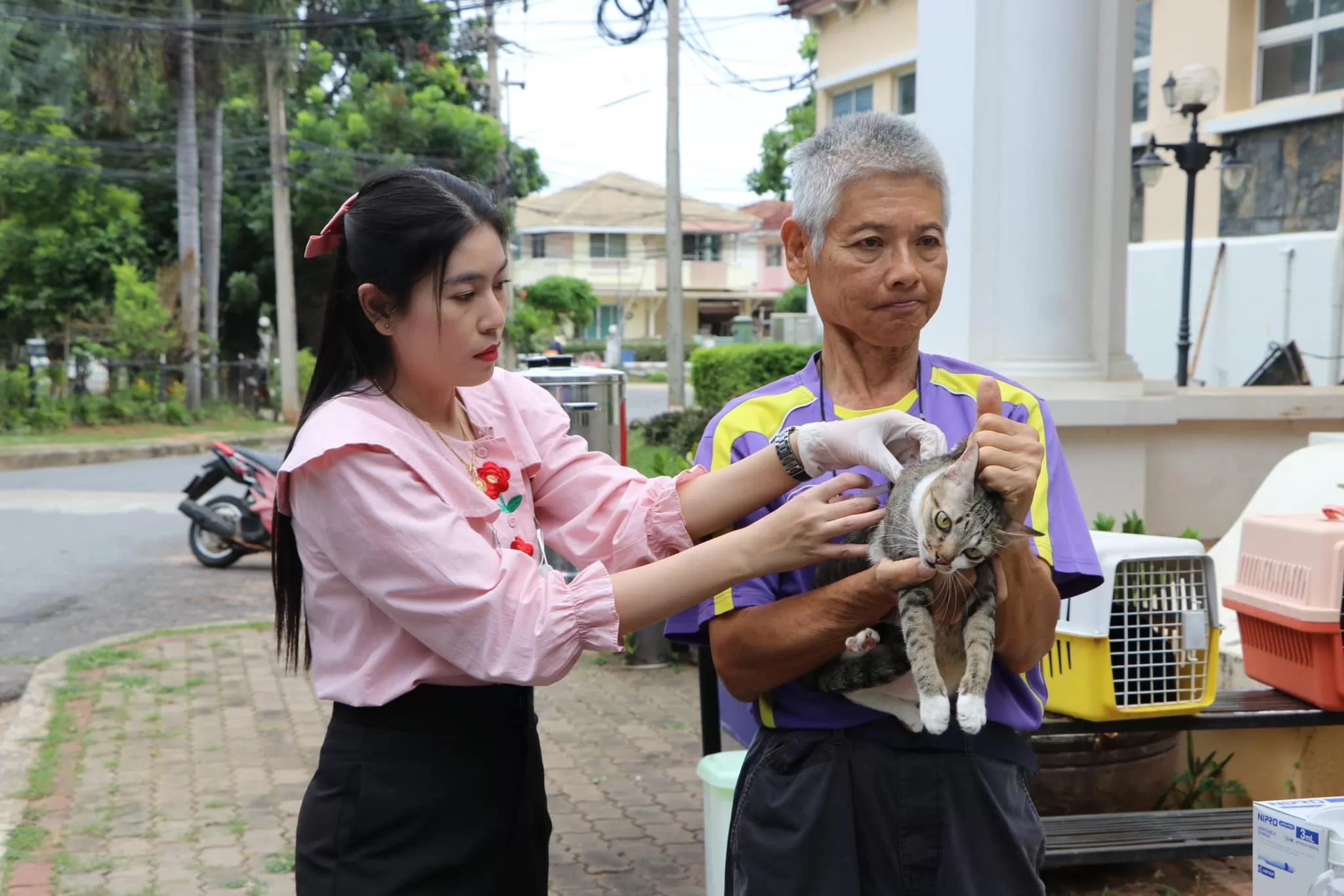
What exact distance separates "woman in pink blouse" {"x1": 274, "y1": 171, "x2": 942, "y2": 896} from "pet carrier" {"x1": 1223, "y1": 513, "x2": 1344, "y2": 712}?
2286 mm

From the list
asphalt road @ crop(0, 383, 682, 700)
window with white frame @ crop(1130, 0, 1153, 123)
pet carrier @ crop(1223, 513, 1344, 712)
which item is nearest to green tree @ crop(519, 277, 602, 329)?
window with white frame @ crop(1130, 0, 1153, 123)

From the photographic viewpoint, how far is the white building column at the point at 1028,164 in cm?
607

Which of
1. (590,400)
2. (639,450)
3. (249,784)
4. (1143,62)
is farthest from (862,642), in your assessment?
(1143,62)

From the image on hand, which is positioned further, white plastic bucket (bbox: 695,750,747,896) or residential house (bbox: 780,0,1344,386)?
residential house (bbox: 780,0,1344,386)

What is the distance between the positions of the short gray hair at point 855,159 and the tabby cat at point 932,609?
19.4 inches

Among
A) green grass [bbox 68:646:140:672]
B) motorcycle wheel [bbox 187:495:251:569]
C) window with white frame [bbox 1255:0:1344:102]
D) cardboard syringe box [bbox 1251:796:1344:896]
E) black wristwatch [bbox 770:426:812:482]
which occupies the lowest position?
green grass [bbox 68:646:140:672]

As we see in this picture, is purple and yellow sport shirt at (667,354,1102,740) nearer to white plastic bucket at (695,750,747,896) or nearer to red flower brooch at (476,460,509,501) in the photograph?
Answer: red flower brooch at (476,460,509,501)

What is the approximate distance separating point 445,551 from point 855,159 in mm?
933

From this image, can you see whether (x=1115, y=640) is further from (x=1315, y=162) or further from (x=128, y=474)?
(x=128, y=474)

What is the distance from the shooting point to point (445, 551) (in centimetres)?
192

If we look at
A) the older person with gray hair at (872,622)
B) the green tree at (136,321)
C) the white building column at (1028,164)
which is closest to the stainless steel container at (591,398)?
the white building column at (1028,164)

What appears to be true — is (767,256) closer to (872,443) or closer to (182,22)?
(182,22)

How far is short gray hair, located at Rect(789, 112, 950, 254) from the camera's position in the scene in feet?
6.95

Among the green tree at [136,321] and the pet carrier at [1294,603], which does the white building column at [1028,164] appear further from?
the green tree at [136,321]
